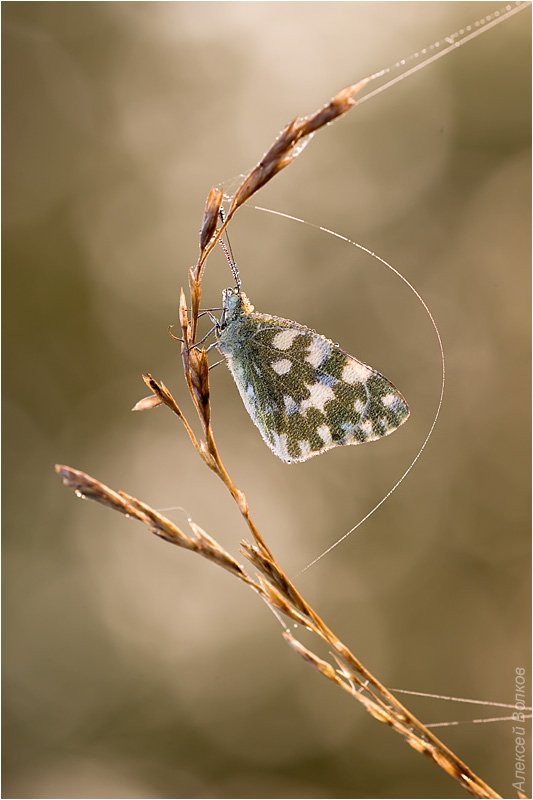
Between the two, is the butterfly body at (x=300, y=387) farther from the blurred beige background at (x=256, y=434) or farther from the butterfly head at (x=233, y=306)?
the blurred beige background at (x=256, y=434)

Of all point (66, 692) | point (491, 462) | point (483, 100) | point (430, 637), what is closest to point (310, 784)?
point (430, 637)

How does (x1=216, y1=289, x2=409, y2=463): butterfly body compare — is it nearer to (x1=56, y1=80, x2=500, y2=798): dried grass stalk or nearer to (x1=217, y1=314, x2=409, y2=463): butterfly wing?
(x1=217, y1=314, x2=409, y2=463): butterfly wing

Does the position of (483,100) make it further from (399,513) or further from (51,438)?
(51,438)

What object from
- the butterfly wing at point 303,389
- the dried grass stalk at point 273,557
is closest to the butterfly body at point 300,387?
the butterfly wing at point 303,389

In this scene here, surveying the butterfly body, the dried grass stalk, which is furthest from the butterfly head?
the dried grass stalk

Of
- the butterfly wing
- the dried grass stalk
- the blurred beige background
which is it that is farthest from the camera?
Result: the blurred beige background

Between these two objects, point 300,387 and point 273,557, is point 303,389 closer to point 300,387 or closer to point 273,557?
point 300,387
